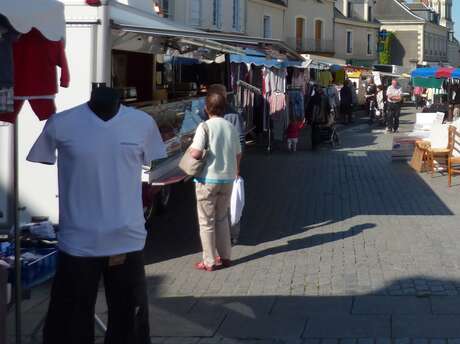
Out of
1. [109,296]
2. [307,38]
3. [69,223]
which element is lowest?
[109,296]

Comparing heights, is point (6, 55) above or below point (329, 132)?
above

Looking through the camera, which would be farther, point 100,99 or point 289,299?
point 289,299

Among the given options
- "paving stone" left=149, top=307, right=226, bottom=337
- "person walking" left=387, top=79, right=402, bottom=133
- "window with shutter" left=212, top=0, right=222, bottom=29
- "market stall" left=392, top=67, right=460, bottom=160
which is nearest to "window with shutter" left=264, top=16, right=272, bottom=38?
"window with shutter" left=212, top=0, right=222, bottom=29

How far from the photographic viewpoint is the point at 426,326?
19.4ft

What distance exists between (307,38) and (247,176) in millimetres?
45539

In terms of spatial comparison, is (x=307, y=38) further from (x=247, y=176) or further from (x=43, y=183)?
(x=43, y=183)

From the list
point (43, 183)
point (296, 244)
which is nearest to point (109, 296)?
point (43, 183)

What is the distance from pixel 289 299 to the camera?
6.76 meters

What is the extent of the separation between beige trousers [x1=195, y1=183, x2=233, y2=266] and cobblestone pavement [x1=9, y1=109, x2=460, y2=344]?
0.20 meters

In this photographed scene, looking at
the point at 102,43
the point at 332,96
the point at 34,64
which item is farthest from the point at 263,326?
the point at 332,96

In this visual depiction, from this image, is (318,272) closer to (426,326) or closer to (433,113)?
(426,326)

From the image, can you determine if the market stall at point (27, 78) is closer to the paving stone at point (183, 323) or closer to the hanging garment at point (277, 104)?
the paving stone at point (183, 323)

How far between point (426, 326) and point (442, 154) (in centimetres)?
873

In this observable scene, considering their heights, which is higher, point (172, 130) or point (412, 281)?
point (172, 130)
